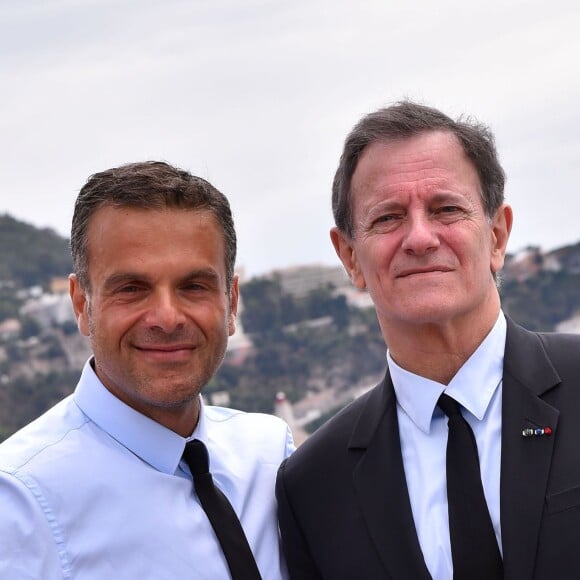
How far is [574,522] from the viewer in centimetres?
290

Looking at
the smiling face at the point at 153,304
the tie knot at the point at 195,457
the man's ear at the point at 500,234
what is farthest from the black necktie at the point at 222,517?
the man's ear at the point at 500,234

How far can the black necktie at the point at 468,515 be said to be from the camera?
9.64ft

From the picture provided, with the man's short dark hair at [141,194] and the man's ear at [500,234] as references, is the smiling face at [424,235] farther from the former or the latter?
the man's short dark hair at [141,194]

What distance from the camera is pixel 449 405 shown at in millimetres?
3195

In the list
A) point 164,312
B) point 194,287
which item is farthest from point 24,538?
point 194,287

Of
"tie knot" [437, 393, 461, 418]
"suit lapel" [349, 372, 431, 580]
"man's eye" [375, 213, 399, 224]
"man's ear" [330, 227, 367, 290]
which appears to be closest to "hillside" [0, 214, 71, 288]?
"man's ear" [330, 227, 367, 290]

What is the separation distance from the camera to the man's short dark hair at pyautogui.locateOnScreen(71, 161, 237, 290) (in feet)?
10.4

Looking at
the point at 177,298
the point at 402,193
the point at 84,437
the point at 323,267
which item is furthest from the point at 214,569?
the point at 323,267

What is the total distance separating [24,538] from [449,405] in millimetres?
1309

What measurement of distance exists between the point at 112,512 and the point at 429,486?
96cm

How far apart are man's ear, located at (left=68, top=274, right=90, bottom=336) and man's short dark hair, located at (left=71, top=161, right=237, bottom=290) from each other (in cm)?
4

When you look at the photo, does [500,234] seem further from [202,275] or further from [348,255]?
[202,275]

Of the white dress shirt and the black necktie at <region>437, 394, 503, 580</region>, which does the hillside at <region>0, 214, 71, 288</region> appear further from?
the black necktie at <region>437, 394, 503, 580</region>

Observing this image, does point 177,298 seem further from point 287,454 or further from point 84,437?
point 287,454
